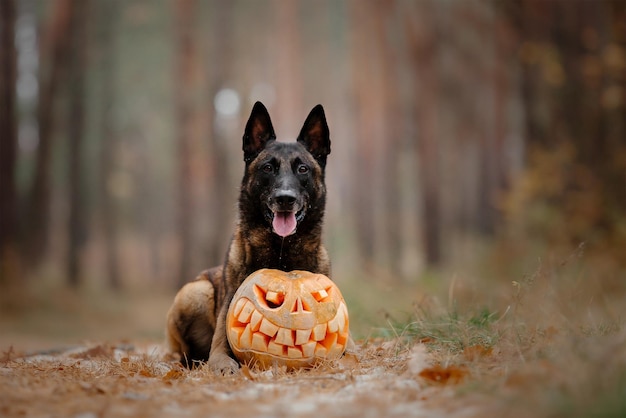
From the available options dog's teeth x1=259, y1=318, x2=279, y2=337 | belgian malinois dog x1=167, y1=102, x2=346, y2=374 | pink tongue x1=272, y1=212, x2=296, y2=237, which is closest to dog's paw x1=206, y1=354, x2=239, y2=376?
belgian malinois dog x1=167, y1=102, x2=346, y2=374

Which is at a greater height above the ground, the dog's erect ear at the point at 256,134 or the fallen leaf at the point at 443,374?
the dog's erect ear at the point at 256,134

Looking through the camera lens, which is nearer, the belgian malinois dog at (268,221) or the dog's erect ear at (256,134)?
the belgian malinois dog at (268,221)

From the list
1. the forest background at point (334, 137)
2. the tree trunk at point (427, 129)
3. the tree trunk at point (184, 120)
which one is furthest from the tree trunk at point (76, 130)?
the tree trunk at point (427, 129)

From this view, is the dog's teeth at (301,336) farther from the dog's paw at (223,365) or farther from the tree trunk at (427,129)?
the tree trunk at (427,129)

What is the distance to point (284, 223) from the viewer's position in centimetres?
523

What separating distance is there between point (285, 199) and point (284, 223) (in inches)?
9.9

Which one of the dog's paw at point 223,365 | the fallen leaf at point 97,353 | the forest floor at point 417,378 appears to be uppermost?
the forest floor at point 417,378

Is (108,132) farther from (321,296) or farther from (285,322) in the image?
(285,322)

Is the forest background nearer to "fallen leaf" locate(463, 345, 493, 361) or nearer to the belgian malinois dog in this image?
"fallen leaf" locate(463, 345, 493, 361)

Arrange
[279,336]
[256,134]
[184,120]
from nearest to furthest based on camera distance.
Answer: [279,336] → [256,134] → [184,120]

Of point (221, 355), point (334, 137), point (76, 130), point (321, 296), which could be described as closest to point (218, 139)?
point (76, 130)

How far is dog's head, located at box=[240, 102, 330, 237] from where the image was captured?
206 inches

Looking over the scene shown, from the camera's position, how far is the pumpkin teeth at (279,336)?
4816 mm

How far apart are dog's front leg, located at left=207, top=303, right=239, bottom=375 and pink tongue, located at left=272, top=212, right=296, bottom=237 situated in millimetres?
891
